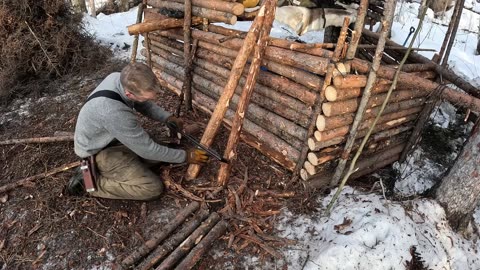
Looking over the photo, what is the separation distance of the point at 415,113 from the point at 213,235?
387 cm

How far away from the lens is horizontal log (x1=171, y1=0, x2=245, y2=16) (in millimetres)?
4800

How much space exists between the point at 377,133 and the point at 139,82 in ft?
11.6

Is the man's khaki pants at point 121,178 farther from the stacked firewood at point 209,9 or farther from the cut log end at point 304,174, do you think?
the stacked firewood at point 209,9

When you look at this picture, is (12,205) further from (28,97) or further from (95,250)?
(28,97)

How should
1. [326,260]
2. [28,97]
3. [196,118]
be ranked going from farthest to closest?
[28,97] < [196,118] < [326,260]

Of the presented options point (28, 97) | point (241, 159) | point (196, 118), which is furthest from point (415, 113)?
point (28, 97)

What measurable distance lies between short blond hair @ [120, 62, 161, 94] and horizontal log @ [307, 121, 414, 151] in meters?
2.09

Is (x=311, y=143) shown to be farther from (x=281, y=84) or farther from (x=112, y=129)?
(x=112, y=129)

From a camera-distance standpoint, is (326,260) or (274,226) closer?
(326,260)

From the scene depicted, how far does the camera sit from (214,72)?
5648 millimetres

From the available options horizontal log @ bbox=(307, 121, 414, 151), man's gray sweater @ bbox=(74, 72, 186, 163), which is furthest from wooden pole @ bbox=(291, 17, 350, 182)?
man's gray sweater @ bbox=(74, 72, 186, 163)

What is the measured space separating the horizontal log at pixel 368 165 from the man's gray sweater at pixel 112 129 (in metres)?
1.89

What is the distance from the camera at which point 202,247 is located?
357cm

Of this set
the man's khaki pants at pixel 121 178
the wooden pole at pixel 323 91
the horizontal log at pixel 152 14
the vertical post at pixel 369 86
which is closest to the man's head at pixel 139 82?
the man's khaki pants at pixel 121 178
